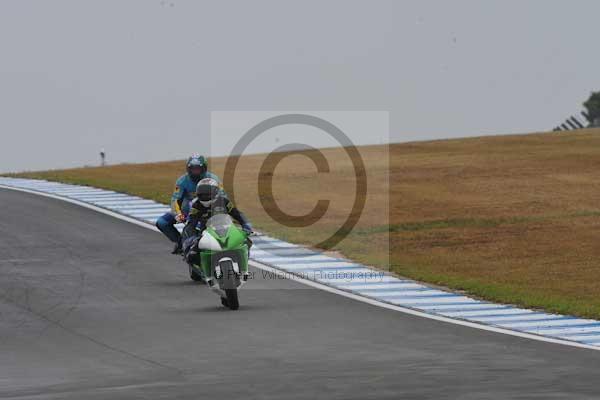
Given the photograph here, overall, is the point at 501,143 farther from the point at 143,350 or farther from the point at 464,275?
the point at 143,350

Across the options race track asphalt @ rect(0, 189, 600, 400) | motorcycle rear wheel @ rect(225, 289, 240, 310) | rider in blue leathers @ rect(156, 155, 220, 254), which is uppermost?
rider in blue leathers @ rect(156, 155, 220, 254)

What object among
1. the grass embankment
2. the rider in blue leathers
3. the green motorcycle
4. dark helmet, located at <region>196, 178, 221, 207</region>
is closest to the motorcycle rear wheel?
the green motorcycle

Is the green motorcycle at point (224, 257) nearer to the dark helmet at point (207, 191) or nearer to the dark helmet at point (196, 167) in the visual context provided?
the dark helmet at point (207, 191)

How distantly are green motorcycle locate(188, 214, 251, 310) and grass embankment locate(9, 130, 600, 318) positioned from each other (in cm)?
439

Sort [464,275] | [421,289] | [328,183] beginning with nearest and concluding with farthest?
[421,289] < [464,275] < [328,183]

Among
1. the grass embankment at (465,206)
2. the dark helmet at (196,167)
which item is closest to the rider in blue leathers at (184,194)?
the dark helmet at (196,167)

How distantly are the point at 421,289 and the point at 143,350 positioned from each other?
23.9 feet

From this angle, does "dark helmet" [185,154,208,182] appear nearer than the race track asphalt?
No

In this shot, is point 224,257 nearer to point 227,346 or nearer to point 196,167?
point 196,167

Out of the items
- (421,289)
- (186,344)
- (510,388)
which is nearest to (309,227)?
(421,289)

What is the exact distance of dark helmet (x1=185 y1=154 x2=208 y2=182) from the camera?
68.3 feet

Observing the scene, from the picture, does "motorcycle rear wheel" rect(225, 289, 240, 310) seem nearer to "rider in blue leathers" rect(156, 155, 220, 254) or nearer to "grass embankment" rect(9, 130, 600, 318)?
"rider in blue leathers" rect(156, 155, 220, 254)

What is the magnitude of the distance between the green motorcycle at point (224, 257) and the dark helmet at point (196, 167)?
2.01 m

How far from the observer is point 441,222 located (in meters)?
29.9
